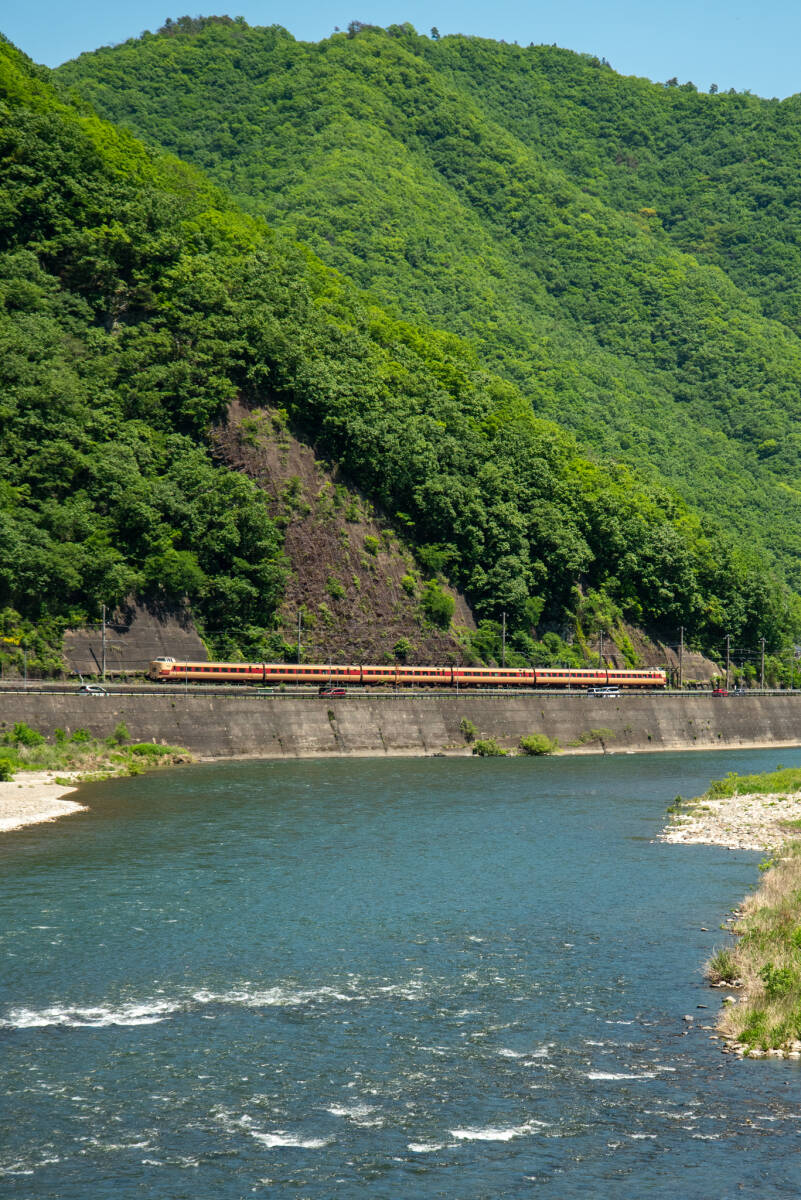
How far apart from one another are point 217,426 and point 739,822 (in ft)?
236

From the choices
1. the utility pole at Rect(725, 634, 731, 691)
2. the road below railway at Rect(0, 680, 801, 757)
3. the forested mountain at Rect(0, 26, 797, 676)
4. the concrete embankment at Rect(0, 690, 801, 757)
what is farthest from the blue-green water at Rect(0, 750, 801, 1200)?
the utility pole at Rect(725, 634, 731, 691)

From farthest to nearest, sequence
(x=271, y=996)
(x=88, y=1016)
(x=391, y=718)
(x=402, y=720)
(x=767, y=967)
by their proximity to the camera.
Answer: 1. (x=402, y=720)
2. (x=391, y=718)
3. (x=271, y=996)
4. (x=767, y=967)
5. (x=88, y=1016)

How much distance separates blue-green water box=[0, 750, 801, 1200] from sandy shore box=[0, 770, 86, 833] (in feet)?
9.61

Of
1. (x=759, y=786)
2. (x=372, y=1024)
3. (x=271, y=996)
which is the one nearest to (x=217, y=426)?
(x=759, y=786)

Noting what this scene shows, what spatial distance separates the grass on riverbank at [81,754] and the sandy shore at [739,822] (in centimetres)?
3262

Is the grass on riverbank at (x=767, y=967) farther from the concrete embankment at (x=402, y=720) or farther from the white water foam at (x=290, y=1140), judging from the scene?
the concrete embankment at (x=402, y=720)

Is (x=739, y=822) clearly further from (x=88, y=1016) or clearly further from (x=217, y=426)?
(x=217, y=426)

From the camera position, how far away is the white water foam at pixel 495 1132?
66.0 ft

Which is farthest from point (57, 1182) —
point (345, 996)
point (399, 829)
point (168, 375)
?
point (168, 375)

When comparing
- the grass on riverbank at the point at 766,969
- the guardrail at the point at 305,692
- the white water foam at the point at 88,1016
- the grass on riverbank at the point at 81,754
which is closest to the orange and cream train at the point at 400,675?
the guardrail at the point at 305,692

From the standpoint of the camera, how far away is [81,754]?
69562mm

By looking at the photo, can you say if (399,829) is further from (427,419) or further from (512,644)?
(427,419)

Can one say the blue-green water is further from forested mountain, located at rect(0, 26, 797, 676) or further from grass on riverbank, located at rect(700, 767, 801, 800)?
forested mountain, located at rect(0, 26, 797, 676)

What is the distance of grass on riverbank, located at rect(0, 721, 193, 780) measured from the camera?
6631 centimetres
